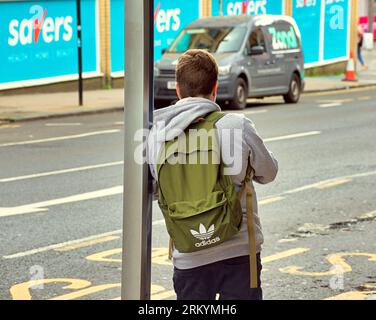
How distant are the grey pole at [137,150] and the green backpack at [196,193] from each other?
0.10m

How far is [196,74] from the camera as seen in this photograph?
438cm

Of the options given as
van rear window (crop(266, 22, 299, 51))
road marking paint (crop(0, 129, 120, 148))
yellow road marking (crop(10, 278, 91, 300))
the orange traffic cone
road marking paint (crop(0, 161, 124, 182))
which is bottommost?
the orange traffic cone

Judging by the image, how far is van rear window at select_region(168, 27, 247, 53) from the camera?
23172 mm

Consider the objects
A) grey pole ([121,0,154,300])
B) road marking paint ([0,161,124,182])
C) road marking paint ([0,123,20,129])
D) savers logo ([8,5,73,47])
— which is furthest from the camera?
savers logo ([8,5,73,47])

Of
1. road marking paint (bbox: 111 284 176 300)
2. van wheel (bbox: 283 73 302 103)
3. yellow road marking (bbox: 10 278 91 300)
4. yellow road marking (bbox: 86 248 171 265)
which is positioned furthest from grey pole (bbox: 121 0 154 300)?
van wheel (bbox: 283 73 302 103)

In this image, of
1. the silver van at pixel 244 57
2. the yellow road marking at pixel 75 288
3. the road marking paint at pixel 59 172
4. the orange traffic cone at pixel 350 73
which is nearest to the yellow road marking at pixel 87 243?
the yellow road marking at pixel 75 288

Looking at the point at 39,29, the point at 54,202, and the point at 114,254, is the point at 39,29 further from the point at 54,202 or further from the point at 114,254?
the point at 114,254

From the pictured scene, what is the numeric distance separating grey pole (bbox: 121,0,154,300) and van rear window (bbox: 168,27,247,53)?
62.4 ft

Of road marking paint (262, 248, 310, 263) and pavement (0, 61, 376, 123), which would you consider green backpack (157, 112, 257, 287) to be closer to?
road marking paint (262, 248, 310, 263)

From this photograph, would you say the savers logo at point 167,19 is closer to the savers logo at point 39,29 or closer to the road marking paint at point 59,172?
the savers logo at point 39,29

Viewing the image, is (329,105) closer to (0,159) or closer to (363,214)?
(0,159)

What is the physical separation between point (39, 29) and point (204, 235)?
22355 mm

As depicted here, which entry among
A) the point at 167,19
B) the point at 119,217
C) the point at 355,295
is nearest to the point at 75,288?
the point at 355,295

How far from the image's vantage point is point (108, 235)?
9172mm
